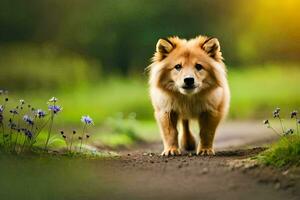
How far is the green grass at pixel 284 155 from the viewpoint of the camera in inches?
159

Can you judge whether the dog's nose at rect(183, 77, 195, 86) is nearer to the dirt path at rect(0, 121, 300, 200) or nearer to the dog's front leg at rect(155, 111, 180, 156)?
the dog's front leg at rect(155, 111, 180, 156)

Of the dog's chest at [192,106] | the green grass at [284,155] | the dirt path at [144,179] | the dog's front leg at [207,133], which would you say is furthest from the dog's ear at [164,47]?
the green grass at [284,155]

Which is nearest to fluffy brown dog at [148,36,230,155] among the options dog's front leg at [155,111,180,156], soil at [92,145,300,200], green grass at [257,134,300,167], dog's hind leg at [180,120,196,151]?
dog's front leg at [155,111,180,156]

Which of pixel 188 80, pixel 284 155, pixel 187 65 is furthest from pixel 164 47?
pixel 284 155

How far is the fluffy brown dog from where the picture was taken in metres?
4.97

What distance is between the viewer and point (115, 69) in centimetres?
777

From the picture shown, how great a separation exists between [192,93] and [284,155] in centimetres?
101

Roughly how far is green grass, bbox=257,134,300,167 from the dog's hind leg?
53.2 inches

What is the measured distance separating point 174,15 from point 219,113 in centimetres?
215

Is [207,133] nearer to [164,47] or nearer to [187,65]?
[187,65]

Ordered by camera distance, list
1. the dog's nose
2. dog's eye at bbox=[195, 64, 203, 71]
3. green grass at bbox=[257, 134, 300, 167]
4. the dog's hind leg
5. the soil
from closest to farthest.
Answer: the soil → green grass at bbox=[257, 134, 300, 167] → the dog's nose → dog's eye at bbox=[195, 64, 203, 71] → the dog's hind leg

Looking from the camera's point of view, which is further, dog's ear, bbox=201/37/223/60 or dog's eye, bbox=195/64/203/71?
dog's ear, bbox=201/37/223/60

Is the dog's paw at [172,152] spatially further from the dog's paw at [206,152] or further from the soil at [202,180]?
the soil at [202,180]

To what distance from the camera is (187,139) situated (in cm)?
556
